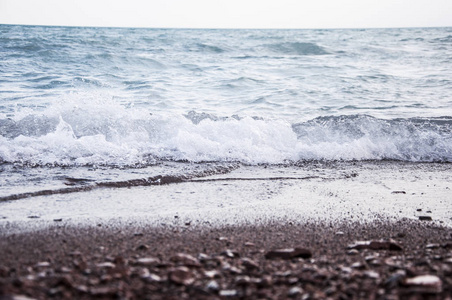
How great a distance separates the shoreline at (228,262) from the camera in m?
1.88

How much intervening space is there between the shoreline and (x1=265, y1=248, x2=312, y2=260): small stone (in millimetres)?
11

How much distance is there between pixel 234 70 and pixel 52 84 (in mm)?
5013

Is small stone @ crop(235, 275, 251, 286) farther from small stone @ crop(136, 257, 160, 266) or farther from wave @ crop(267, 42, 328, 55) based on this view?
wave @ crop(267, 42, 328, 55)

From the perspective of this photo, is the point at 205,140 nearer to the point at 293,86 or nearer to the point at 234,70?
the point at 293,86

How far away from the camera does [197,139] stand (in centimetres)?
569

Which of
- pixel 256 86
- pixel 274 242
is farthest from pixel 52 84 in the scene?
pixel 274 242

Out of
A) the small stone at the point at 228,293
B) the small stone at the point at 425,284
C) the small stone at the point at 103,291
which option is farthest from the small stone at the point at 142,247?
the small stone at the point at 425,284

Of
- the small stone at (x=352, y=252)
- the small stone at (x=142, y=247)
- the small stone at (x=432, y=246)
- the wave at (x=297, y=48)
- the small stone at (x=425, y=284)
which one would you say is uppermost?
the wave at (x=297, y=48)

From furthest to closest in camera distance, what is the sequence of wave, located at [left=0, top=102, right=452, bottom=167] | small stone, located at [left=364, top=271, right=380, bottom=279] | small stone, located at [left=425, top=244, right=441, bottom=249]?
1. wave, located at [left=0, top=102, right=452, bottom=167]
2. small stone, located at [left=425, top=244, right=441, bottom=249]
3. small stone, located at [left=364, top=271, right=380, bottom=279]

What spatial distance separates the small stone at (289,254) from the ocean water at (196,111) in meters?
2.14

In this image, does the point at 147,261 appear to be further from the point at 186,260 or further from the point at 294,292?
the point at 294,292

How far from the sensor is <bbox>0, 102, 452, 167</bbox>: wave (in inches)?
206

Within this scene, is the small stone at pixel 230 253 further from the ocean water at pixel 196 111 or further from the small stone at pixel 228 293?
the ocean water at pixel 196 111

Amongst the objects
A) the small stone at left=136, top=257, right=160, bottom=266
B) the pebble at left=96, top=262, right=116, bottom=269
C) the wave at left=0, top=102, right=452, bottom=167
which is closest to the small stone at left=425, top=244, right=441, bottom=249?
the small stone at left=136, top=257, right=160, bottom=266
